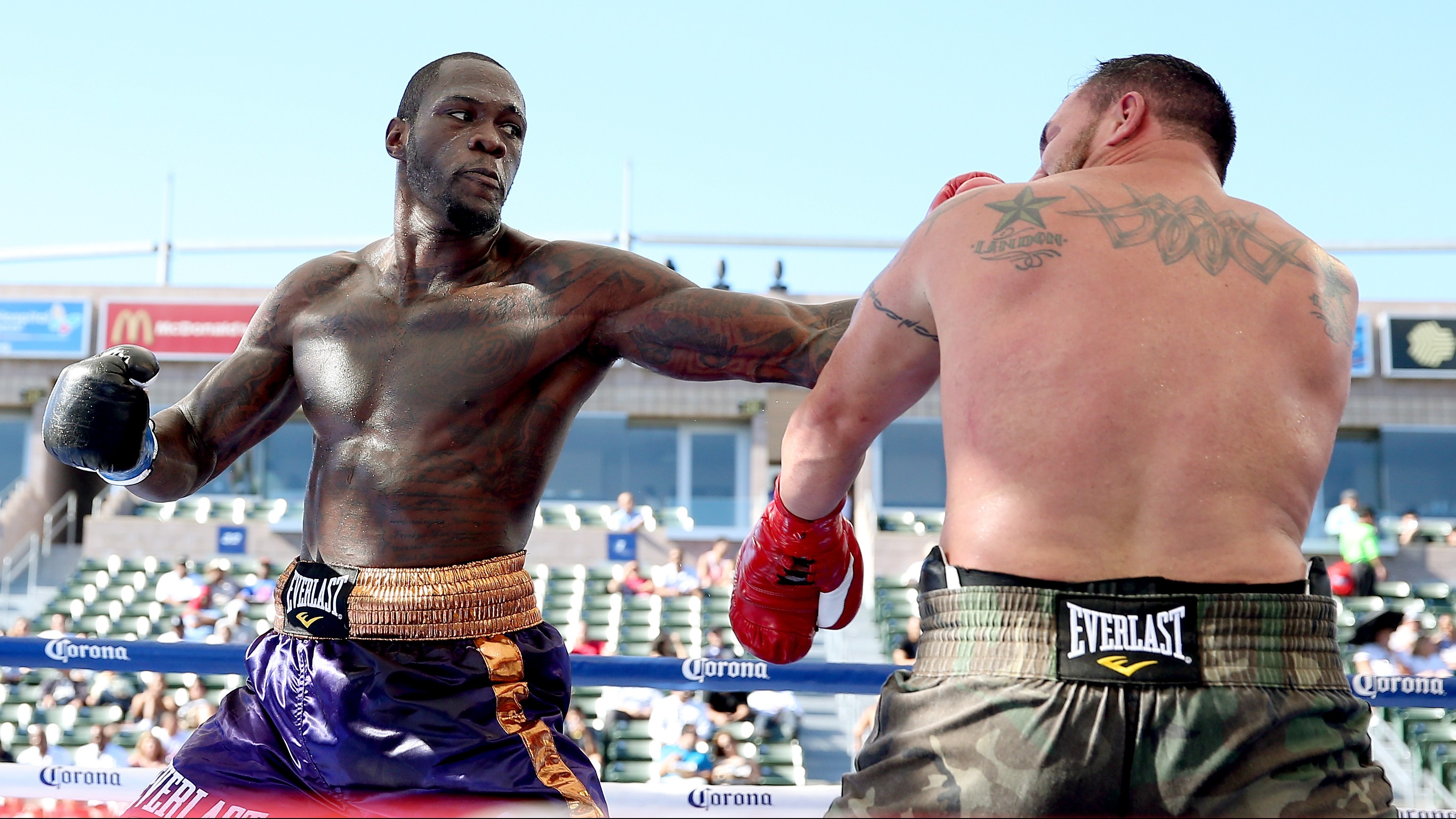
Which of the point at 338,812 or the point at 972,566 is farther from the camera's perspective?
the point at 338,812

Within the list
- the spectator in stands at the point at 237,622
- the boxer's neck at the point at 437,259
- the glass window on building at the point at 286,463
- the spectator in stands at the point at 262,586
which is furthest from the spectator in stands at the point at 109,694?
the boxer's neck at the point at 437,259

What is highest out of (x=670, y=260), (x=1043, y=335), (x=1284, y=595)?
(x=670, y=260)

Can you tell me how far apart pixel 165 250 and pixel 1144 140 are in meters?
15.3

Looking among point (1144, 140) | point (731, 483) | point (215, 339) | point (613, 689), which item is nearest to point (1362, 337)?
point (731, 483)

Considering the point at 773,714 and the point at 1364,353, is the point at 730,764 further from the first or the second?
the point at 1364,353

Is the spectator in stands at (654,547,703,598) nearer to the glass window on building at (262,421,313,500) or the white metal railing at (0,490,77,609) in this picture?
the glass window on building at (262,421,313,500)

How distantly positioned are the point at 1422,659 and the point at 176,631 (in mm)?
8666

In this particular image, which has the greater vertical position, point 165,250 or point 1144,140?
point 165,250

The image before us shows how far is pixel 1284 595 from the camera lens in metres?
1.47

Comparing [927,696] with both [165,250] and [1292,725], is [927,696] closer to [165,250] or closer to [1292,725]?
[1292,725]

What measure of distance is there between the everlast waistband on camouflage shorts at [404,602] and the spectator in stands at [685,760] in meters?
4.85

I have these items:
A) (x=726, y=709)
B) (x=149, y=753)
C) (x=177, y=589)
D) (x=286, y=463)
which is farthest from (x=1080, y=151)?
(x=286, y=463)

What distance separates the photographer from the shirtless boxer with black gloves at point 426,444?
2.07 metres

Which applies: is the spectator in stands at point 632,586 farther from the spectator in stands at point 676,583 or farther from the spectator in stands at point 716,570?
the spectator in stands at point 716,570
